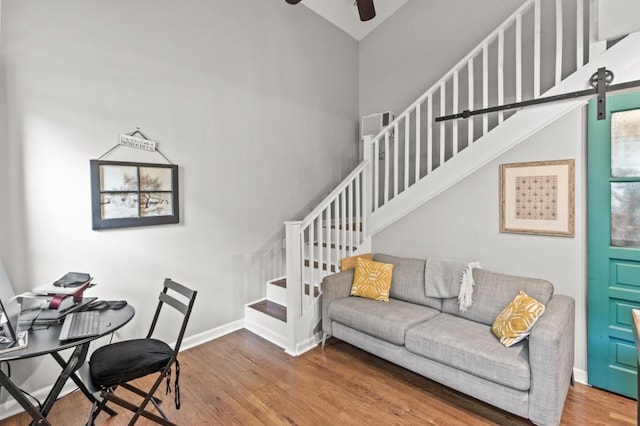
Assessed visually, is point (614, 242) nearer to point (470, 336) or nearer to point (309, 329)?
point (470, 336)

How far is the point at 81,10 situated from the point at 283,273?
2.97 m

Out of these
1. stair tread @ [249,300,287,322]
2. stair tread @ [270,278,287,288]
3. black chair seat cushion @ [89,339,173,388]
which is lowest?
stair tread @ [249,300,287,322]

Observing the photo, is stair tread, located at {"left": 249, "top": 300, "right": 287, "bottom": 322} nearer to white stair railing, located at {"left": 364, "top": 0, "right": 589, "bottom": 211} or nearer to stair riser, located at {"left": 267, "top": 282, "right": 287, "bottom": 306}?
stair riser, located at {"left": 267, "top": 282, "right": 287, "bottom": 306}

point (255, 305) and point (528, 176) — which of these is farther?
point (255, 305)

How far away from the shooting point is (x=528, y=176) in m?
2.60

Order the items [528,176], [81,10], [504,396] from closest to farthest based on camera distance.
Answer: [504,396]
[81,10]
[528,176]

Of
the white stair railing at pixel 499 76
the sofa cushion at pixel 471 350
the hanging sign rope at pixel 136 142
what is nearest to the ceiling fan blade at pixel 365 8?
the white stair railing at pixel 499 76

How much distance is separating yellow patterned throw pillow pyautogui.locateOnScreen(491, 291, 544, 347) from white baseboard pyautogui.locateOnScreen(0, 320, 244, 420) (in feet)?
7.80

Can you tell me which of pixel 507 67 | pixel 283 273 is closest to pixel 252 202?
pixel 283 273

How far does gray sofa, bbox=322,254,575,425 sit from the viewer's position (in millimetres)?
1887

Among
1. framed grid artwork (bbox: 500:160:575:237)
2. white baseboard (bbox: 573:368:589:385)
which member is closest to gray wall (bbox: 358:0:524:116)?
framed grid artwork (bbox: 500:160:575:237)

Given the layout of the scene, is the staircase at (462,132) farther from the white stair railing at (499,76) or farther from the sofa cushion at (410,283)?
the sofa cushion at (410,283)

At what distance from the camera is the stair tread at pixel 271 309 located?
3201 millimetres

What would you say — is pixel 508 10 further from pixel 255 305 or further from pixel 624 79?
pixel 255 305
